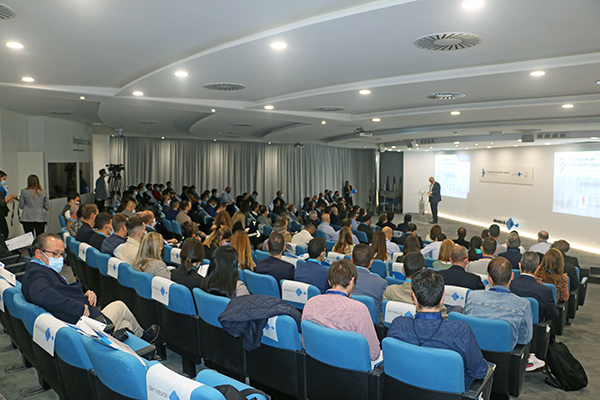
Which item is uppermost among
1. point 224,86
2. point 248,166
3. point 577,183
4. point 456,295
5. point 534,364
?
point 224,86

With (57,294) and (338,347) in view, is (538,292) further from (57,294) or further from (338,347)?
(57,294)

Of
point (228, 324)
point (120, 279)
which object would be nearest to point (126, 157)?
point (120, 279)

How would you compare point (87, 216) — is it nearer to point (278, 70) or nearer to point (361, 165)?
point (278, 70)

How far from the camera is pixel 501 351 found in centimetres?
329

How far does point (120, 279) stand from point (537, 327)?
4315 millimetres

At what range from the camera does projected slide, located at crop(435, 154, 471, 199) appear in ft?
59.6

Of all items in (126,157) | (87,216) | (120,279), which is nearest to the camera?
(120,279)

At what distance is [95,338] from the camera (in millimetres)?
2346

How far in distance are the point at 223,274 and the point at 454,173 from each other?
17256mm

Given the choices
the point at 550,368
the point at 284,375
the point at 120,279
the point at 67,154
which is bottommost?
the point at 550,368

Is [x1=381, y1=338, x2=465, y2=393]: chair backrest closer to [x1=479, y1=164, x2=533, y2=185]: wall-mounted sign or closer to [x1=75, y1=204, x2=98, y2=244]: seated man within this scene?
[x1=75, y1=204, x2=98, y2=244]: seated man

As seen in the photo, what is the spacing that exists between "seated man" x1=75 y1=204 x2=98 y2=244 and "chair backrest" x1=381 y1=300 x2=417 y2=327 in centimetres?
484

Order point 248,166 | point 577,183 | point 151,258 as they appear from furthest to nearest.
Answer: point 248,166 < point 577,183 < point 151,258

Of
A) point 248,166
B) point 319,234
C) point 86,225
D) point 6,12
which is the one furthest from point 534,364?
point 248,166
